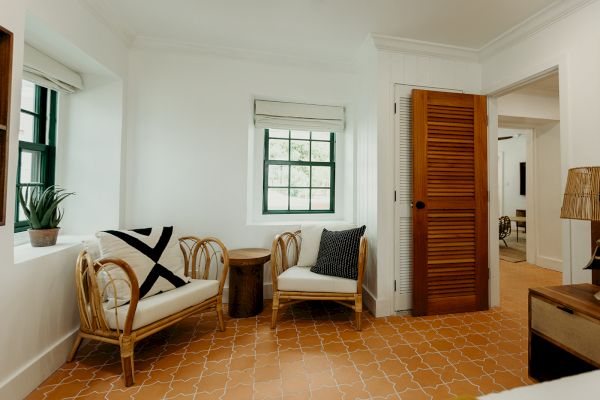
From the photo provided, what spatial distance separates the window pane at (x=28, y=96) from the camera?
214cm

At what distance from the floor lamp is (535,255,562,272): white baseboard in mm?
3394

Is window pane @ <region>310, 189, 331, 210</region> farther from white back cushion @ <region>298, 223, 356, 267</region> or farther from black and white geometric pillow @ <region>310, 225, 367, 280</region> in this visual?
black and white geometric pillow @ <region>310, 225, 367, 280</region>

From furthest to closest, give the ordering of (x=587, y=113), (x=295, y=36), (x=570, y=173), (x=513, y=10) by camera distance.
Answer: (x=295, y=36) → (x=513, y=10) → (x=587, y=113) → (x=570, y=173)

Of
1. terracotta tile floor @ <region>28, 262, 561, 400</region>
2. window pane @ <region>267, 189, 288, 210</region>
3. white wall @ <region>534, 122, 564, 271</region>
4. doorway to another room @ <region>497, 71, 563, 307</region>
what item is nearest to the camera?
terracotta tile floor @ <region>28, 262, 561, 400</region>

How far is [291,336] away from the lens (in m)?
2.24

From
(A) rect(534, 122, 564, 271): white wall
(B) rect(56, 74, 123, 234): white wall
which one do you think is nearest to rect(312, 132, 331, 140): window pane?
(B) rect(56, 74, 123, 234): white wall

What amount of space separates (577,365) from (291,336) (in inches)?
73.2

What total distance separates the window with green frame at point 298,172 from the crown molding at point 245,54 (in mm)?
Answer: 751

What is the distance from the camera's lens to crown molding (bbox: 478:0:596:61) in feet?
6.67

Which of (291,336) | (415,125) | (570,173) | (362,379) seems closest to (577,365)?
(570,173)

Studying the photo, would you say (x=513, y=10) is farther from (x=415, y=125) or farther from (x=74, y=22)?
(x=74, y=22)

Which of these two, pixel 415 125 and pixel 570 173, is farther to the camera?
pixel 415 125

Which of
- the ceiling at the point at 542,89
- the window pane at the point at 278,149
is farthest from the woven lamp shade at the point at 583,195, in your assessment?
the ceiling at the point at 542,89

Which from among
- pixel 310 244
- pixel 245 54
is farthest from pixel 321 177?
pixel 245 54
